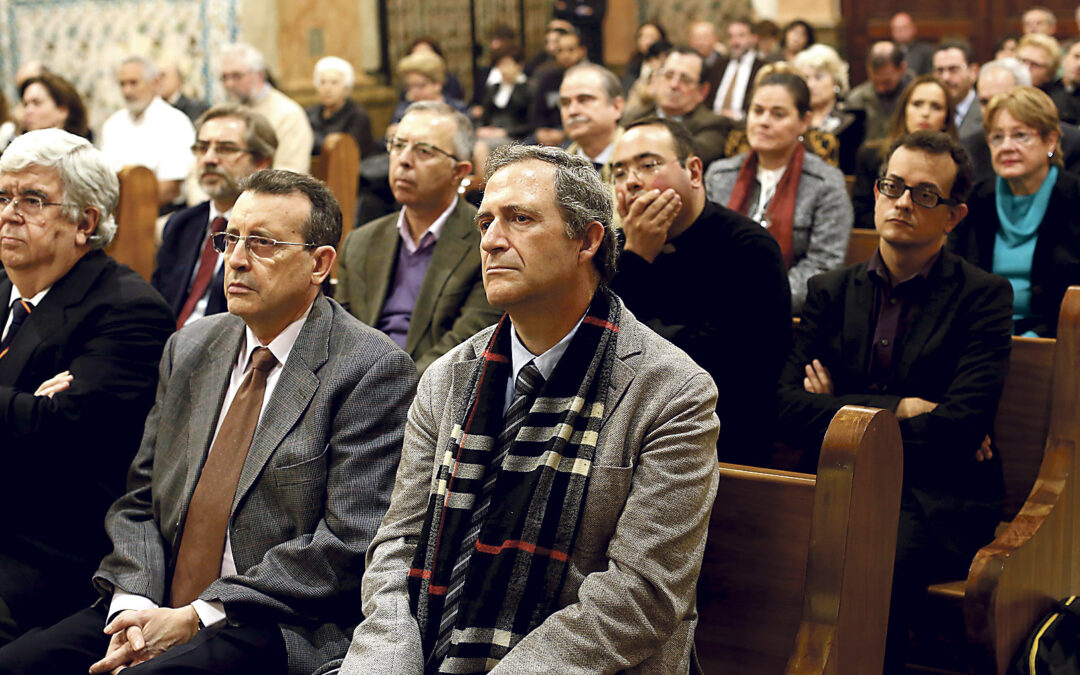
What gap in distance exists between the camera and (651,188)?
279 cm

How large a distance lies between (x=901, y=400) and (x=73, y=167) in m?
1.91

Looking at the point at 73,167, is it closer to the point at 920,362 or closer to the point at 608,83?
the point at 920,362

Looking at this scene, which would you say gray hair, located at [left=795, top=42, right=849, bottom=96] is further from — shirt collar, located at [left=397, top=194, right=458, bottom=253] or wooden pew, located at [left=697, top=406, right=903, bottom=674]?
wooden pew, located at [left=697, top=406, right=903, bottom=674]

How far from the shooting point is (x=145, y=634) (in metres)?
2.05

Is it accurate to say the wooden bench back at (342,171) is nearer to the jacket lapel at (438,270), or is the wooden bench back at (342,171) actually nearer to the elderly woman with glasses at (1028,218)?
the jacket lapel at (438,270)

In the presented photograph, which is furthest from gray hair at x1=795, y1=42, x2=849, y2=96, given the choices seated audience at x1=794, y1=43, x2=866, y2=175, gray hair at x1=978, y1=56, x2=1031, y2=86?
gray hair at x1=978, y1=56, x2=1031, y2=86

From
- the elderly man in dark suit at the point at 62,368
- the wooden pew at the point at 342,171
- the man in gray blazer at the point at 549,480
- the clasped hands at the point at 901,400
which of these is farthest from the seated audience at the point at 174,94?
the man in gray blazer at the point at 549,480

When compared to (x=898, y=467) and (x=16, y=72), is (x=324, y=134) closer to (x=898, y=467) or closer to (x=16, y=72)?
(x=16, y=72)

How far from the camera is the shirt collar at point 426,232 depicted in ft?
11.2

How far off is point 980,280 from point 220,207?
2.33 meters

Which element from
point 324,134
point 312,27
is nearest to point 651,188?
point 324,134

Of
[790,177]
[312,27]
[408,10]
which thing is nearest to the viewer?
[790,177]

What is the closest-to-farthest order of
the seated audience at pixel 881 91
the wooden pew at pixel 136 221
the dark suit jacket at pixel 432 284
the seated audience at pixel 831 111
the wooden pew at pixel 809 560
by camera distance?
the wooden pew at pixel 809 560, the dark suit jacket at pixel 432 284, the wooden pew at pixel 136 221, the seated audience at pixel 831 111, the seated audience at pixel 881 91

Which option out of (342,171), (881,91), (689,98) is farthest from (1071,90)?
(342,171)
